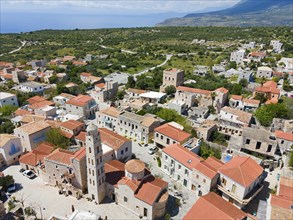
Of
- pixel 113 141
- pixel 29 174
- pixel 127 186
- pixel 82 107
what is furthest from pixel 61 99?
pixel 127 186

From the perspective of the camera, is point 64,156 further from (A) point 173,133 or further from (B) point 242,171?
(B) point 242,171

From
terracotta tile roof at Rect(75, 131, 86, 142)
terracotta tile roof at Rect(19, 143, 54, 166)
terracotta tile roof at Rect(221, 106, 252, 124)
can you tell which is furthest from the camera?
terracotta tile roof at Rect(221, 106, 252, 124)

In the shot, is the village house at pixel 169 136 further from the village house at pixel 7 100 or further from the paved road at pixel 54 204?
the village house at pixel 7 100

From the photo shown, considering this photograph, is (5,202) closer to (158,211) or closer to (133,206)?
(133,206)

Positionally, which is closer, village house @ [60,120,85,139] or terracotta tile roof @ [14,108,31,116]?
village house @ [60,120,85,139]

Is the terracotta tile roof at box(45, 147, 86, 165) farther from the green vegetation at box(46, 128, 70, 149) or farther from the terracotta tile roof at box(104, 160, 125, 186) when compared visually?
the green vegetation at box(46, 128, 70, 149)

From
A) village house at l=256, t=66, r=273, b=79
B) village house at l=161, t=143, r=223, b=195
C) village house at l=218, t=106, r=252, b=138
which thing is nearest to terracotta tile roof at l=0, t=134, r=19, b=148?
village house at l=161, t=143, r=223, b=195

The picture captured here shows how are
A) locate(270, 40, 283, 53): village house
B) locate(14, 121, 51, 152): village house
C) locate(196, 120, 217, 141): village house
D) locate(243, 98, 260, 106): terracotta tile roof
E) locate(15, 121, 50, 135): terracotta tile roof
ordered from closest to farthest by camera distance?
locate(14, 121, 51, 152): village house, locate(15, 121, 50, 135): terracotta tile roof, locate(196, 120, 217, 141): village house, locate(243, 98, 260, 106): terracotta tile roof, locate(270, 40, 283, 53): village house

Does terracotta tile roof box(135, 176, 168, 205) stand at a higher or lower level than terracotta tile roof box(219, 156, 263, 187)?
lower
